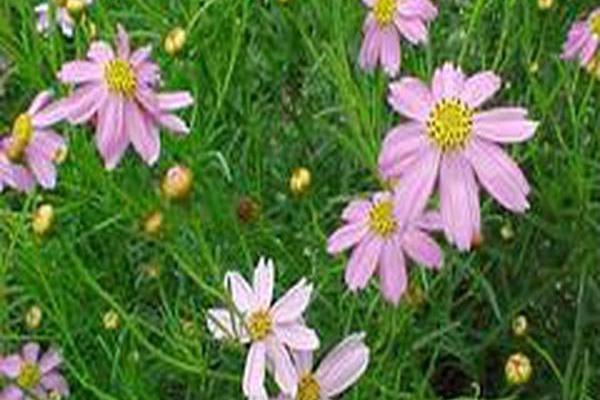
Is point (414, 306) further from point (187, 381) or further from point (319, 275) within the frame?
point (187, 381)

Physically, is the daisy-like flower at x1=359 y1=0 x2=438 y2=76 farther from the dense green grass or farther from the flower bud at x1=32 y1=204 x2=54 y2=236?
the flower bud at x1=32 y1=204 x2=54 y2=236

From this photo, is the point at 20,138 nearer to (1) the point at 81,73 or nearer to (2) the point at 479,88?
(1) the point at 81,73

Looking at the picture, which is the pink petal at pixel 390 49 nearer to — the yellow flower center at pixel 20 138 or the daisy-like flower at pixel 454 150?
the daisy-like flower at pixel 454 150

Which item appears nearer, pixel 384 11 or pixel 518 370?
pixel 518 370

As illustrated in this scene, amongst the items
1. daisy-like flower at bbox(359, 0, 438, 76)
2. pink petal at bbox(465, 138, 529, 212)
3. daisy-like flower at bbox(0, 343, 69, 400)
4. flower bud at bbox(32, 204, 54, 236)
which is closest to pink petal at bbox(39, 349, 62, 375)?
daisy-like flower at bbox(0, 343, 69, 400)

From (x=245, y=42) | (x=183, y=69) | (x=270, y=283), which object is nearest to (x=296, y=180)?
(x=270, y=283)

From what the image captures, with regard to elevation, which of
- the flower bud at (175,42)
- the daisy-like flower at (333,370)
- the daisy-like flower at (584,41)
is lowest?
the daisy-like flower at (333,370)

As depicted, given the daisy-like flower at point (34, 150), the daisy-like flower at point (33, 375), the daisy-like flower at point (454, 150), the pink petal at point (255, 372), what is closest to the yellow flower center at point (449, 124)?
the daisy-like flower at point (454, 150)

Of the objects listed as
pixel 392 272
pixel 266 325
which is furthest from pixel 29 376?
pixel 392 272
